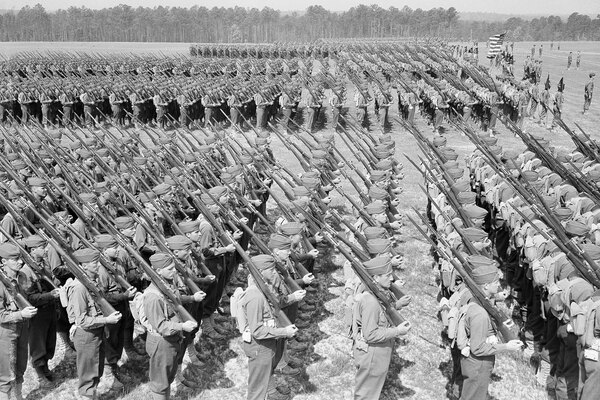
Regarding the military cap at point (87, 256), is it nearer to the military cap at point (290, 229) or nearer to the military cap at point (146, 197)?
the military cap at point (146, 197)

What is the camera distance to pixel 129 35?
90.2m

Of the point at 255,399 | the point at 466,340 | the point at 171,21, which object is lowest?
the point at 255,399

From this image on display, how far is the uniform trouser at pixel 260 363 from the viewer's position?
6043 millimetres

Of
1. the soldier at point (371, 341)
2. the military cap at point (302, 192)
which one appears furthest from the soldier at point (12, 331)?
the military cap at point (302, 192)

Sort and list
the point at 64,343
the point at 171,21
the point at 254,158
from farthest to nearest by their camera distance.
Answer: the point at 171,21
the point at 254,158
the point at 64,343

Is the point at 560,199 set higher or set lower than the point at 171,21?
lower

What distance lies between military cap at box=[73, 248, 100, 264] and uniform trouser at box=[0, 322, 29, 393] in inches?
35.4

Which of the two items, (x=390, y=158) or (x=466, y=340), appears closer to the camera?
(x=466, y=340)

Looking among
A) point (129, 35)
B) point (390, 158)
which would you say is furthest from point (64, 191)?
point (129, 35)

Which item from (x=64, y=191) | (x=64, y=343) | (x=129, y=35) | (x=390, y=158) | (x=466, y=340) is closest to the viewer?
(x=466, y=340)

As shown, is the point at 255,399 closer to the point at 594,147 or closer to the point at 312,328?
the point at 312,328

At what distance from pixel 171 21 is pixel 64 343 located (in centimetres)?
9536

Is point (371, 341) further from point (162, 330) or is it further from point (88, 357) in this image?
point (88, 357)

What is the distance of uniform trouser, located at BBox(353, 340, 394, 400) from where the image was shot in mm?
5842
